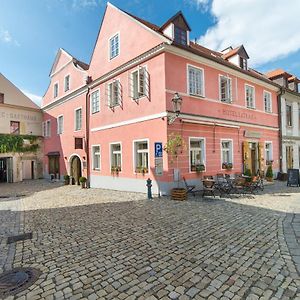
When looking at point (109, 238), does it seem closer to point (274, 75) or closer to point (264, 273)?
point (264, 273)

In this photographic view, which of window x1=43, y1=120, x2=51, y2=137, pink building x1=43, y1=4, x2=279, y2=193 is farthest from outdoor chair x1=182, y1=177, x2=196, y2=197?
window x1=43, y1=120, x2=51, y2=137

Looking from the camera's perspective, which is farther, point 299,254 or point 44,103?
point 44,103

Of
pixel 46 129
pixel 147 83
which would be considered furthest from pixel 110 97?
pixel 46 129

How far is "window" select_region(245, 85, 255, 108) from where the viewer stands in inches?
645

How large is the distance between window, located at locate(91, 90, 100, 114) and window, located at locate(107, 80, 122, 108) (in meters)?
1.49

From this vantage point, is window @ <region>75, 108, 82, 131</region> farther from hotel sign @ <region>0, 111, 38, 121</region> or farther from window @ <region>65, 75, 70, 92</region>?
hotel sign @ <region>0, 111, 38, 121</region>

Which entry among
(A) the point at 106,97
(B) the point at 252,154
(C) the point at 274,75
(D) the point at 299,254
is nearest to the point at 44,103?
(A) the point at 106,97

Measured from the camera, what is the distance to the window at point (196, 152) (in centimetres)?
1251

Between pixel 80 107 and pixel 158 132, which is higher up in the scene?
Result: pixel 80 107

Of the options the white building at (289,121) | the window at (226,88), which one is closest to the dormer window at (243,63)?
the window at (226,88)

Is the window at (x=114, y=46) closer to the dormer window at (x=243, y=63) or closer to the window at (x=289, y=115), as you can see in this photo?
the dormer window at (x=243, y=63)

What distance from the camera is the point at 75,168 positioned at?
1936cm

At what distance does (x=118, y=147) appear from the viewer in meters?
14.7

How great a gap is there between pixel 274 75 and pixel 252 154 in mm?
8851
